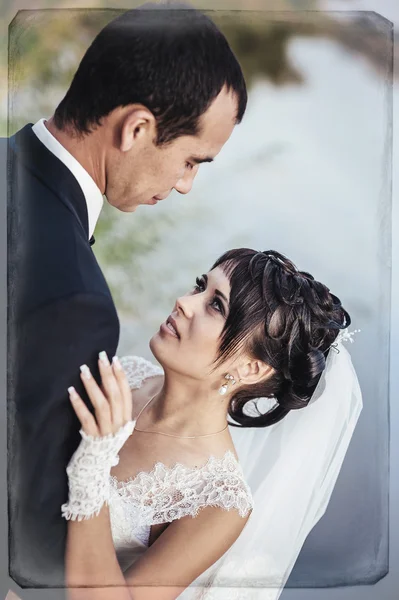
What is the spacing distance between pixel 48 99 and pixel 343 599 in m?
1.69

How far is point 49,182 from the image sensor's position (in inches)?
75.9

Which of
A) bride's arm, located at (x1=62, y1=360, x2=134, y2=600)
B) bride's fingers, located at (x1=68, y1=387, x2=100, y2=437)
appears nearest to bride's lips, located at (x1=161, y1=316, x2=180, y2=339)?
bride's arm, located at (x1=62, y1=360, x2=134, y2=600)

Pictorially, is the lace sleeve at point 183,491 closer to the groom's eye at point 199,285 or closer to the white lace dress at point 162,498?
the white lace dress at point 162,498

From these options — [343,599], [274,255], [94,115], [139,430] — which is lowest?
[343,599]

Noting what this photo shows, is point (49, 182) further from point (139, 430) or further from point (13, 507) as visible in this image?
point (13, 507)

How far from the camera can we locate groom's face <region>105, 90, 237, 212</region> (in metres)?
1.97

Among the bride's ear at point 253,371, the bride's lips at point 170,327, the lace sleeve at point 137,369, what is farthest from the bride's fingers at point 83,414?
the bride's ear at point 253,371

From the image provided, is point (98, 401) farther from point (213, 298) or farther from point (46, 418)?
point (213, 298)

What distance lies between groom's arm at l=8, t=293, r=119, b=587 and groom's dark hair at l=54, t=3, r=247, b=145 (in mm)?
510

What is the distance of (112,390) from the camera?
193cm

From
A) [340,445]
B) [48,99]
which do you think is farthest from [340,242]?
[48,99]

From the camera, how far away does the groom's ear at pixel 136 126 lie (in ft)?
6.36

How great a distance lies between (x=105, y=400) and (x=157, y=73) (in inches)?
34.1

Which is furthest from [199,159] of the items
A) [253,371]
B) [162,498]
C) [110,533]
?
[110,533]
